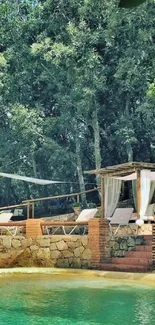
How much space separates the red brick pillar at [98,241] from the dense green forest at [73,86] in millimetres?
9414

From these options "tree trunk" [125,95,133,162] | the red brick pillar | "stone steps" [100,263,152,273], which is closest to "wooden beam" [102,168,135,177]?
the red brick pillar

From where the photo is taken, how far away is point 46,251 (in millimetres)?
12812

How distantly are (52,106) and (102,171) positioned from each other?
12778mm

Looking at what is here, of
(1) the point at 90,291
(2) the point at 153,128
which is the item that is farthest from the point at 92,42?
(1) the point at 90,291

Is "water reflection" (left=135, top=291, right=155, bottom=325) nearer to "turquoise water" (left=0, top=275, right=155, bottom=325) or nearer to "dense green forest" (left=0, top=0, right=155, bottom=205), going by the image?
"turquoise water" (left=0, top=275, right=155, bottom=325)

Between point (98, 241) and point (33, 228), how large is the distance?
210 cm

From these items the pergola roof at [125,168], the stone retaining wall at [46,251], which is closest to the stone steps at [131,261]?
the stone retaining wall at [46,251]

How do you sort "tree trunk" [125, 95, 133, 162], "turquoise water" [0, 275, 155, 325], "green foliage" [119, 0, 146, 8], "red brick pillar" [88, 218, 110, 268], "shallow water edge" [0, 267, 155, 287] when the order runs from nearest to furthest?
"green foliage" [119, 0, 146, 8] < "turquoise water" [0, 275, 155, 325] < "shallow water edge" [0, 267, 155, 287] < "red brick pillar" [88, 218, 110, 268] < "tree trunk" [125, 95, 133, 162]

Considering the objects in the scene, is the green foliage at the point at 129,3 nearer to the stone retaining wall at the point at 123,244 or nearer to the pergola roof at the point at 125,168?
the stone retaining wall at the point at 123,244

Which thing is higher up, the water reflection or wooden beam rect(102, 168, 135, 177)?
wooden beam rect(102, 168, 135, 177)

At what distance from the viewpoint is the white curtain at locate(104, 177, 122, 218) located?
1527 cm

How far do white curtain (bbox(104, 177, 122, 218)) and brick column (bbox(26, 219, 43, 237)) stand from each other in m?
2.67

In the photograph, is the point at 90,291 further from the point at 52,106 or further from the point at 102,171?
the point at 52,106

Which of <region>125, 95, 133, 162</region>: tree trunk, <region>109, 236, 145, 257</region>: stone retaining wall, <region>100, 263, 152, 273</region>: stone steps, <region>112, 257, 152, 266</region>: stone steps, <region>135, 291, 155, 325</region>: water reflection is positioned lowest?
<region>135, 291, 155, 325</region>: water reflection
